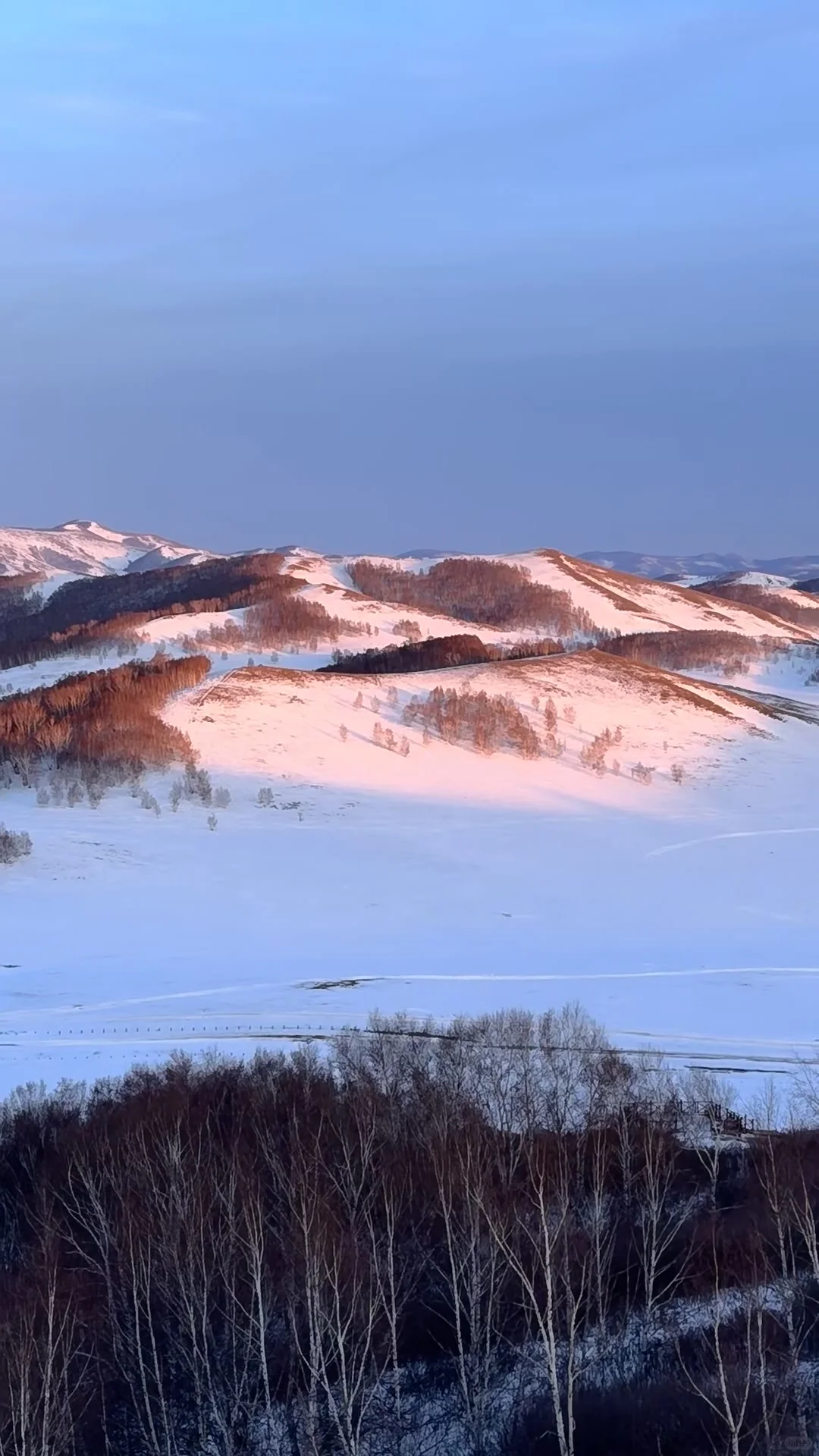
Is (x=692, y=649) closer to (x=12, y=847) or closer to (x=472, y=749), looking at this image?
(x=472, y=749)

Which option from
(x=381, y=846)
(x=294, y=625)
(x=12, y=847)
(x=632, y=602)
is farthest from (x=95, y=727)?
(x=632, y=602)

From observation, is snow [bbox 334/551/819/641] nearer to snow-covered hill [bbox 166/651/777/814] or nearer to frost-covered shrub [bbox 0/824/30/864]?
snow-covered hill [bbox 166/651/777/814]

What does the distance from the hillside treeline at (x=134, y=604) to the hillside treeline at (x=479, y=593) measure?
9.79 metres

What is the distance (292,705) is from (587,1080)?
127 ft

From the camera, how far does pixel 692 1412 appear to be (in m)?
10.5

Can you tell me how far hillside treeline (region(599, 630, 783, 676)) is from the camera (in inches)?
3565

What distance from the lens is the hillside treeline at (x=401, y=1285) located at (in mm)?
11055

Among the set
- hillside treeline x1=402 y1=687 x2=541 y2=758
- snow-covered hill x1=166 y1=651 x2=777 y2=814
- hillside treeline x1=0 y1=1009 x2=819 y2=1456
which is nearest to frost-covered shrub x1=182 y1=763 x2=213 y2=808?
snow-covered hill x1=166 y1=651 x2=777 y2=814

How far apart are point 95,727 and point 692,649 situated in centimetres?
5472

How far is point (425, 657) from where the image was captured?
239ft

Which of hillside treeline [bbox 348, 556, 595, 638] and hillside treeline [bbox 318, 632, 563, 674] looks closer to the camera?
hillside treeline [bbox 318, 632, 563, 674]

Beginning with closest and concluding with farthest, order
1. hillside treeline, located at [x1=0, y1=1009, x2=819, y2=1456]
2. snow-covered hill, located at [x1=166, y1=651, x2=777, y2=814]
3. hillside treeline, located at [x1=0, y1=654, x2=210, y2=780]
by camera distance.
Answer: hillside treeline, located at [x1=0, y1=1009, x2=819, y2=1456]
hillside treeline, located at [x1=0, y1=654, x2=210, y2=780]
snow-covered hill, located at [x1=166, y1=651, x2=777, y2=814]

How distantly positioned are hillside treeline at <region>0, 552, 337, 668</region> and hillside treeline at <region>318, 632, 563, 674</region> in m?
11.1

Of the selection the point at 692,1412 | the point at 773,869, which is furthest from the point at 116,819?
the point at 692,1412
